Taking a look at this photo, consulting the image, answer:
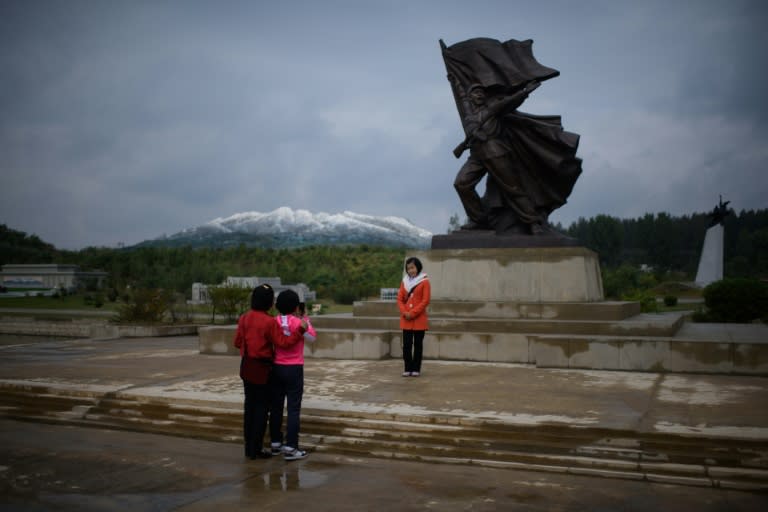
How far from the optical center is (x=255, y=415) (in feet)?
17.9

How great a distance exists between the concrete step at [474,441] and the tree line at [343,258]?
83.2ft

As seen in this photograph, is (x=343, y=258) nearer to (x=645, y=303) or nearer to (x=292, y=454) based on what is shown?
(x=645, y=303)

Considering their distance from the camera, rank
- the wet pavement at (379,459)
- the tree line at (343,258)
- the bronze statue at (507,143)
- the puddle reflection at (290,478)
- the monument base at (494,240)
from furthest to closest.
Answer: the tree line at (343,258)
the bronze statue at (507,143)
the monument base at (494,240)
the puddle reflection at (290,478)
the wet pavement at (379,459)

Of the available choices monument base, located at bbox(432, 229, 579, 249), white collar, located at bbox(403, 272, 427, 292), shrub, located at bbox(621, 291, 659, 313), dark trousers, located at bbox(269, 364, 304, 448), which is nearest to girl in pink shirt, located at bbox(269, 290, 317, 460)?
dark trousers, located at bbox(269, 364, 304, 448)

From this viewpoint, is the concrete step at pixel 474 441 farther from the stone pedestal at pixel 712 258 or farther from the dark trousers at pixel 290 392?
the stone pedestal at pixel 712 258

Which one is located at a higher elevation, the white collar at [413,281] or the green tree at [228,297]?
the white collar at [413,281]

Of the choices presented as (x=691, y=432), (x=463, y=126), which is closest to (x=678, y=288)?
(x=463, y=126)

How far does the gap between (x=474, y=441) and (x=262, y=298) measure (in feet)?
7.15

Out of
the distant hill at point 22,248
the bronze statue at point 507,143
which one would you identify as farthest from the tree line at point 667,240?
the bronze statue at point 507,143

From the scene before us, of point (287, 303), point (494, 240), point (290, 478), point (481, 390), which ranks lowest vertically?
point (290, 478)

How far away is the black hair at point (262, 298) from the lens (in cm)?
540

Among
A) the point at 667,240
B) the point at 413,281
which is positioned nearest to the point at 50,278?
the point at 413,281

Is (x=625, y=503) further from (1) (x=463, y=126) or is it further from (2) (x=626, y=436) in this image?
(1) (x=463, y=126)

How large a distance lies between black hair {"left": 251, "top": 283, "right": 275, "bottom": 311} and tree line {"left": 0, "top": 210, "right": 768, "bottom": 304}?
27104 mm
